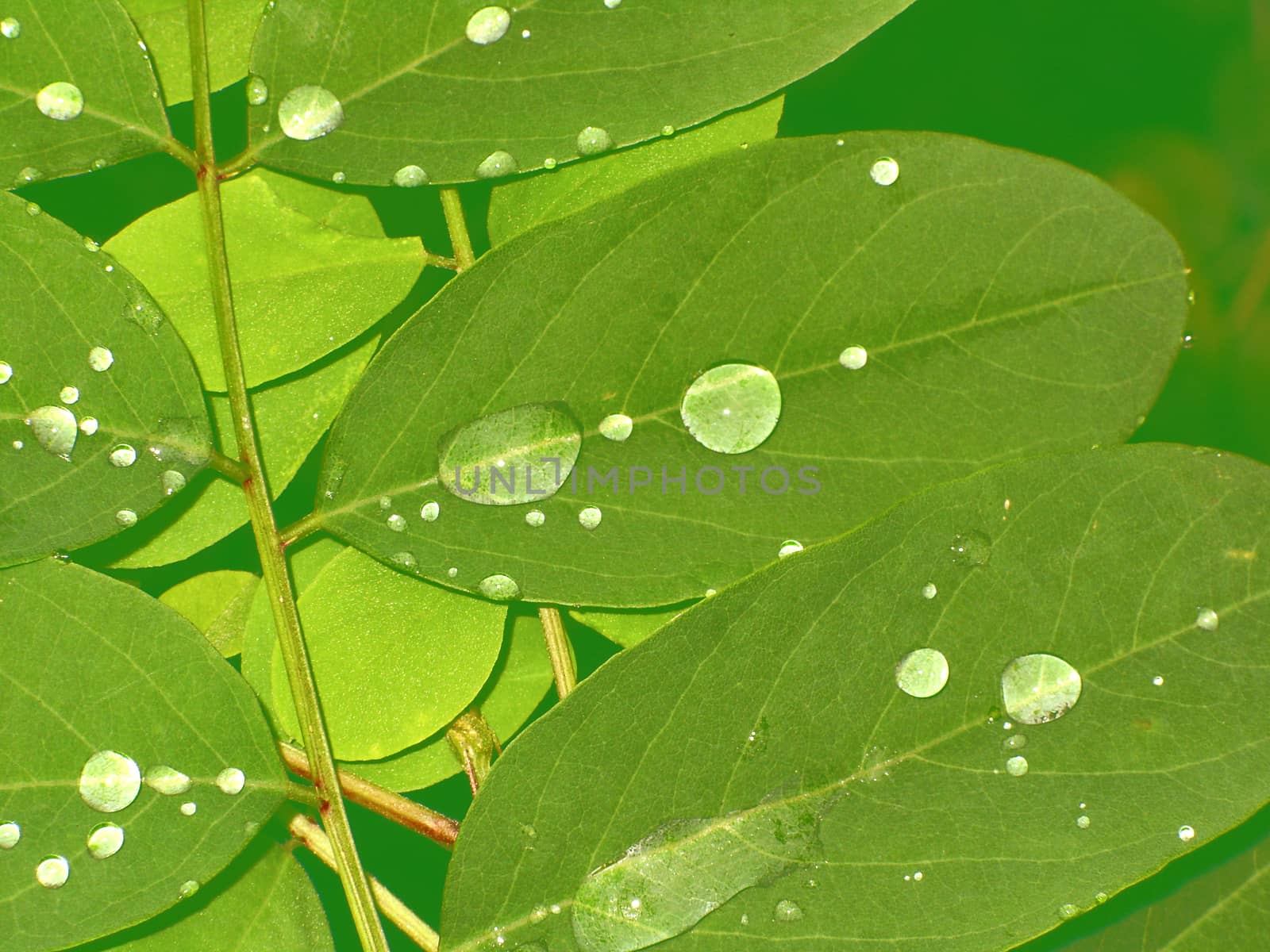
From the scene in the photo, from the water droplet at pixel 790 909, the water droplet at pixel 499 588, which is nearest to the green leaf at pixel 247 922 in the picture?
the water droplet at pixel 499 588

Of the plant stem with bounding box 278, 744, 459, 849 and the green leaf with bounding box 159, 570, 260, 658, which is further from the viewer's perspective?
the green leaf with bounding box 159, 570, 260, 658

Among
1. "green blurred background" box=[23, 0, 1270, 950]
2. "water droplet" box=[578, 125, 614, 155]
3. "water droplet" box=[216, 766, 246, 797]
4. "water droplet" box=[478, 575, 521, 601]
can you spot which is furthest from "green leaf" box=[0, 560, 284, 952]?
"water droplet" box=[578, 125, 614, 155]

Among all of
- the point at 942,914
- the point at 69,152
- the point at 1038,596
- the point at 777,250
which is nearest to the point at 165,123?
the point at 69,152

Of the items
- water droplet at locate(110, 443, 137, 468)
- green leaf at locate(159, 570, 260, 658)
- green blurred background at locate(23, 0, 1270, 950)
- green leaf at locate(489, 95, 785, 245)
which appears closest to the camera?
water droplet at locate(110, 443, 137, 468)

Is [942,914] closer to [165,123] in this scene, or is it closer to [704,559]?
[704,559]

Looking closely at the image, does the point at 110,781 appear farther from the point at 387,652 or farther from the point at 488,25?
the point at 488,25

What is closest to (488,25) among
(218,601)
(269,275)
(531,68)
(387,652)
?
(531,68)

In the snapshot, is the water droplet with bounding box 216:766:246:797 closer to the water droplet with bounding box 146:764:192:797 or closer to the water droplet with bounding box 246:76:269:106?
the water droplet with bounding box 146:764:192:797
